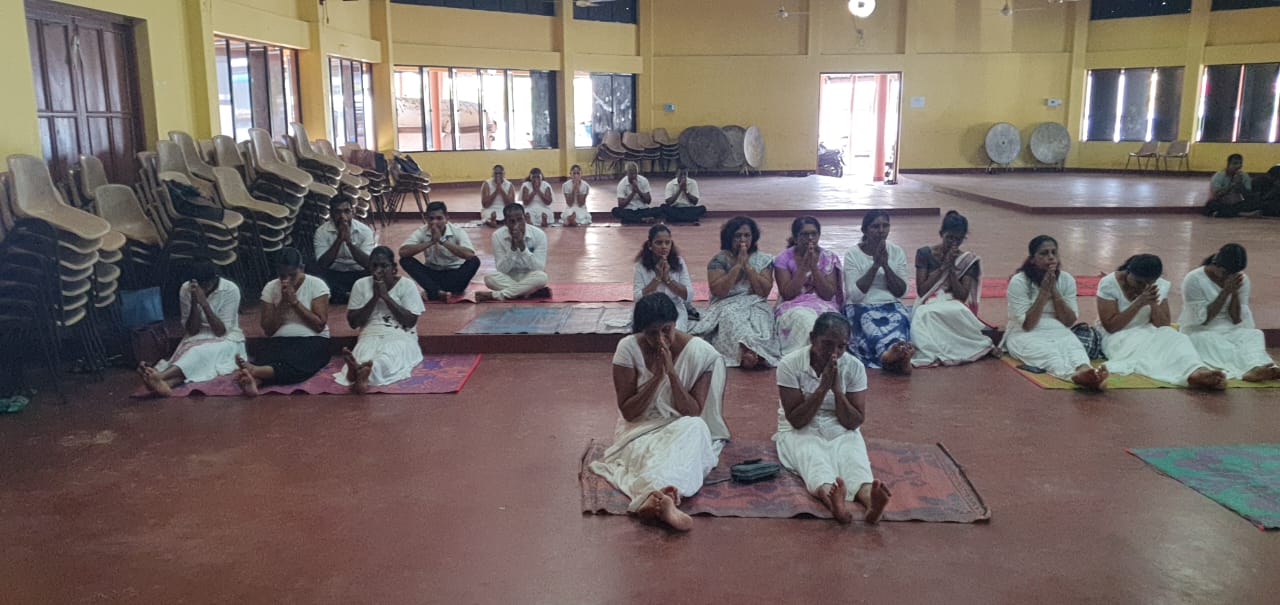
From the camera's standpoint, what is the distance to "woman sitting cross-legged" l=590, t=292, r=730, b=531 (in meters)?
3.74

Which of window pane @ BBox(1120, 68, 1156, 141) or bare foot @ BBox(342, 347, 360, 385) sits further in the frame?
window pane @ BBox(1120, 68, 1156, 141)

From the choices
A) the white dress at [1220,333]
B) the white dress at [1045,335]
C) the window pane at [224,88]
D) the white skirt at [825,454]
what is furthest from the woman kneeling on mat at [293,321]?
the window pane at [224,88]

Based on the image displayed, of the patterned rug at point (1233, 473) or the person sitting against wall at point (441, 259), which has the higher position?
the person sitting against wall at point (441, 259)

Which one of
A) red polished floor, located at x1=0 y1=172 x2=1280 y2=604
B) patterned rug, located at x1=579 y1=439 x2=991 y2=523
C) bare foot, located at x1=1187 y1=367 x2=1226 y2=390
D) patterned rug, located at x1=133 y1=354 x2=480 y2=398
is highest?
bare foot, located at x1=1187 y1=367 x2=1226 y2=390

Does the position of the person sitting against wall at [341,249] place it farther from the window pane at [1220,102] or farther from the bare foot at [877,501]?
the window pane at [1220,102]

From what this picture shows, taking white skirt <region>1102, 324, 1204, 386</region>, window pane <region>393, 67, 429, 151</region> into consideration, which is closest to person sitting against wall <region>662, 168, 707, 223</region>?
window pane <region>393, 67, 429, 151</region>

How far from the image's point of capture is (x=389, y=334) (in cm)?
562

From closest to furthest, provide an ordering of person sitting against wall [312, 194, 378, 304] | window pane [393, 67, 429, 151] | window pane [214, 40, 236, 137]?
person sitting against wall [312, 194, 378, 304] → window pane [214, 40, 236, 137] → window pane [393, 67, 429, 151]

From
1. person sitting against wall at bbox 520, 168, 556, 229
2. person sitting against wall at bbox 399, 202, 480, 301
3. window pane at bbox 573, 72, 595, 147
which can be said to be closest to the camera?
person sitting against wall at bbox 399, 202, 480, 301

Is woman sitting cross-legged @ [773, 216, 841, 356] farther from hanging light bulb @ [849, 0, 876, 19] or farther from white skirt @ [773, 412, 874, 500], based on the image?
hanging light bulb @ [849, 0, 876, 19]

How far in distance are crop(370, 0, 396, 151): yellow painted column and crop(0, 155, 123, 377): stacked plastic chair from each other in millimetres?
9917

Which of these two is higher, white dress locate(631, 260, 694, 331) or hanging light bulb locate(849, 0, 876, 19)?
hanging light bulb locate(849, 0, 876, 19)

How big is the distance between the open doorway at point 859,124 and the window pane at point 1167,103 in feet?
16.4

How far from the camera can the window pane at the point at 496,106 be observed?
17317mm
